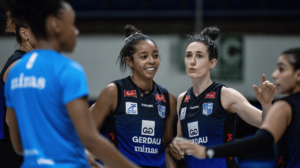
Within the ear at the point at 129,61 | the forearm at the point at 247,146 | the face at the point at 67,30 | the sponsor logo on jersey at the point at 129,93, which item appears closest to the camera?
the face at the point at 67,30

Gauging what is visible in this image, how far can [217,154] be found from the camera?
1.63m

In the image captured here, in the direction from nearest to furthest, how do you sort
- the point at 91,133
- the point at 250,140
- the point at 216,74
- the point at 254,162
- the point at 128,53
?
the point at 91,133
the point at 250,140
the point at 128,53
the point at 254,162
the point at 216,74

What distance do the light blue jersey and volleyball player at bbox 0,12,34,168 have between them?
98 cm

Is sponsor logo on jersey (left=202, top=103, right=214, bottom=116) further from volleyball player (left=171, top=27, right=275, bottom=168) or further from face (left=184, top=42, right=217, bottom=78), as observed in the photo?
face (left=184, top=42, right=217, bottom=78)

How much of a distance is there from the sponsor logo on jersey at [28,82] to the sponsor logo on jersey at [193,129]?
1.55 meters

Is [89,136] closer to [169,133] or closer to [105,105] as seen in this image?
[105,105]

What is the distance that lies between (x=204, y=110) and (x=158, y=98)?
0.41 meters

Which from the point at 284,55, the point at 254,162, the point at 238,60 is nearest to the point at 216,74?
the point at 238,60

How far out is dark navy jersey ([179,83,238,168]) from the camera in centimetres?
256

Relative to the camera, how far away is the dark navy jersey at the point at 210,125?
2557 mm

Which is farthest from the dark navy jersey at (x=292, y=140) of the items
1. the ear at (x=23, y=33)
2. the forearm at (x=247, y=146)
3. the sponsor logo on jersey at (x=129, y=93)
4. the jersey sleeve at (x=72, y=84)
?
the ear at (x=23, y=33)

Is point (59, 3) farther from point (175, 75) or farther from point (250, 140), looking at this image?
point (175, 75)

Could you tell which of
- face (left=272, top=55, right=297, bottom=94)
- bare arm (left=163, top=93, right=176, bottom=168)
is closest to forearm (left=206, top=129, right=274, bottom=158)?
face (left=272, top=55, right=297, bottom=94)

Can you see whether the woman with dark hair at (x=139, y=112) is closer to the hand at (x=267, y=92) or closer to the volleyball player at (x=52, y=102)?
the hand at (x=267, y=92)
